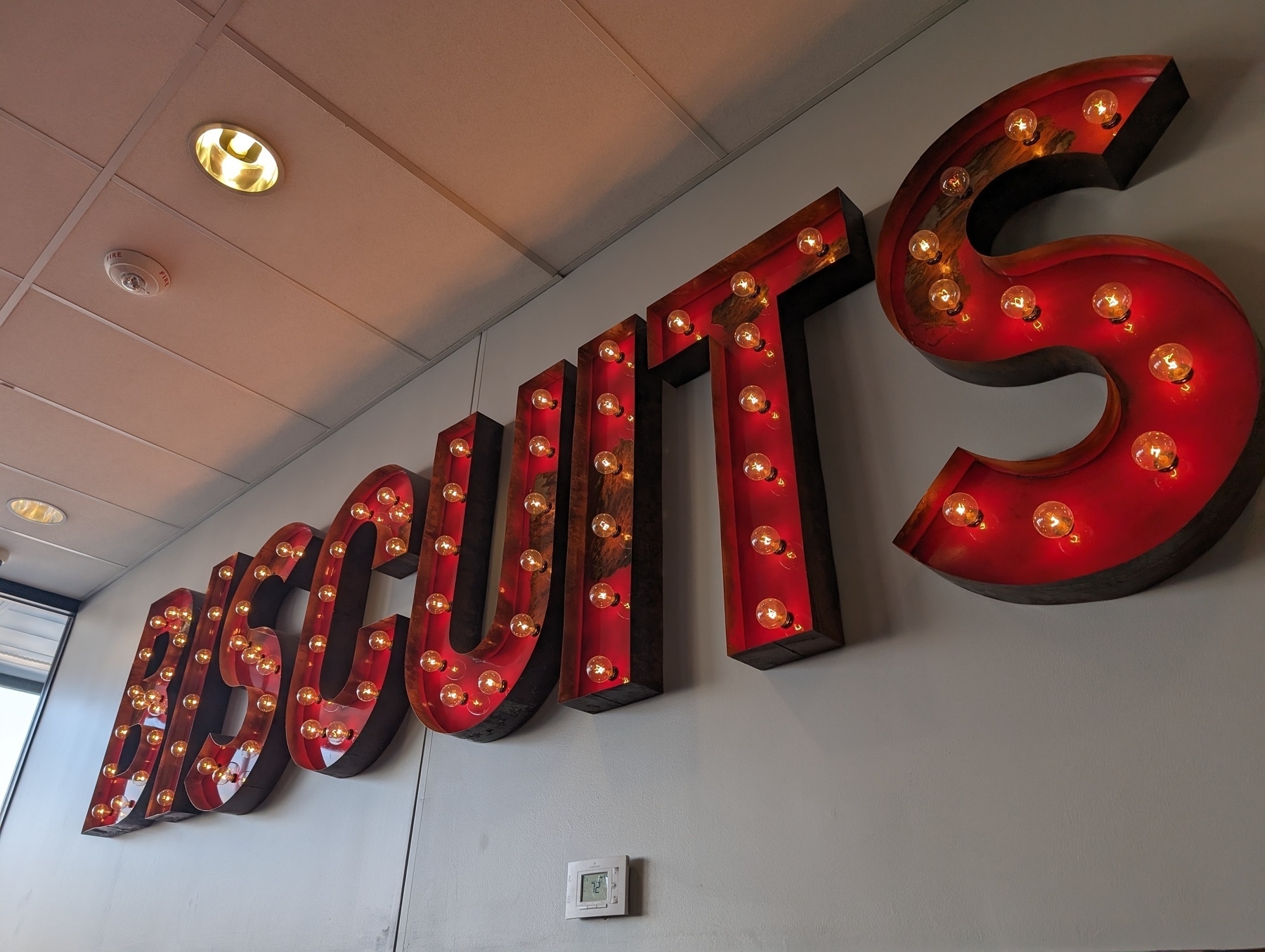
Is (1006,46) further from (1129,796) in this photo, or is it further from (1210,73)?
(1129,796)

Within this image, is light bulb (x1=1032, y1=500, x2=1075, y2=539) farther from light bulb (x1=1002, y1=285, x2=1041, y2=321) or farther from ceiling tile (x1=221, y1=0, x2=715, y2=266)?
ceiling tile (x1=221, y1=0, x2=715, y2=266)

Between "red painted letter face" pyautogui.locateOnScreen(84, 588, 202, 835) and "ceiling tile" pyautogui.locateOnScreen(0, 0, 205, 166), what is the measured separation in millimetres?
1684

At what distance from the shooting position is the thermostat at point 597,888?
1380 mm

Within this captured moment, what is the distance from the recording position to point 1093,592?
1085 millimetres

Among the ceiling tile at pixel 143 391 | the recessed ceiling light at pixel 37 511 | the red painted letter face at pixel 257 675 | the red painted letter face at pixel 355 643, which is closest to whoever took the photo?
the red painted letter face at pixel 355 643

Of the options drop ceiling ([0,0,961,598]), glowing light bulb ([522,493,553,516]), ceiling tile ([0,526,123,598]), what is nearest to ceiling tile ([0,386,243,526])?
drop ceiling ([0,0,961,598])

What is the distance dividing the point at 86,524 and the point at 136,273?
71.1 inches

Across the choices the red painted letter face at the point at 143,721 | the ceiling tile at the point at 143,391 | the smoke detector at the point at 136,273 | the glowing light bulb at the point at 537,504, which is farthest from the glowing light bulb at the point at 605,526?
the red painted letter face at the point at 143,721

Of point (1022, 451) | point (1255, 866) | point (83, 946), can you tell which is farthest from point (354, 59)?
point (83, 946)

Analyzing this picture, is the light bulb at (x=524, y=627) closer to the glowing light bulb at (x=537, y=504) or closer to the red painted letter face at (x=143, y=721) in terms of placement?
the glowing light bulb at (x=537, y=504)

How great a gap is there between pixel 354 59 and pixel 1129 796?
191 centimetres

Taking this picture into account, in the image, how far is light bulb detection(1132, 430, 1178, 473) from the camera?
1042 mm

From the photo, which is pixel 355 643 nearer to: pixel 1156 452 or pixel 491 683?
pixel 491 683

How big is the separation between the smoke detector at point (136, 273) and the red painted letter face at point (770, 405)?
1414 millimetres
